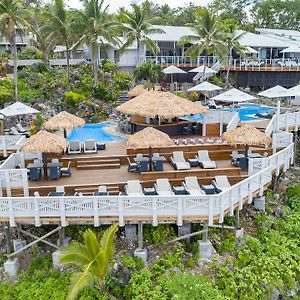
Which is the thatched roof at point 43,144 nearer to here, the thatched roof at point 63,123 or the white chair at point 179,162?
the thatched roof at point 63,123

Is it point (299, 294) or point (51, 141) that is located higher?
point (51, 141)

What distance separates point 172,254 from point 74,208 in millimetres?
3717

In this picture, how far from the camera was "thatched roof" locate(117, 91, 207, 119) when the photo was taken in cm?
1872

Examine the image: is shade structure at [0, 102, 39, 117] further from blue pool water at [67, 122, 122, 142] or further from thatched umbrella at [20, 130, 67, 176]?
thatched umbrella at [20, 130, 67, 176]

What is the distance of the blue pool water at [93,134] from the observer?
20.9 meters

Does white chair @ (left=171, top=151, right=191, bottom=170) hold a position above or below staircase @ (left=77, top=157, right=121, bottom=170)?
above

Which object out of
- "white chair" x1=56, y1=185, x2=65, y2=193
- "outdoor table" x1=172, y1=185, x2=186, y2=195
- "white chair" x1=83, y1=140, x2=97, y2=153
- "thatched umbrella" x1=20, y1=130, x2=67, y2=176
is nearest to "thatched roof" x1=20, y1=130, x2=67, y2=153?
"thatched umbrella" x1=20, y1=130, x2=67, y2=176

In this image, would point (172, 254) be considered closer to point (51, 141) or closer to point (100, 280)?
point (100, 280)

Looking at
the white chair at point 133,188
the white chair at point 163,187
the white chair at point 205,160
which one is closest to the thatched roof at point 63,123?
the white chair at point 133,188

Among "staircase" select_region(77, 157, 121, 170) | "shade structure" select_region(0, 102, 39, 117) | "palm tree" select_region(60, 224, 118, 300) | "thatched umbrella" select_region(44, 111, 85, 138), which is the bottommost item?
"palm tree" select_region(60, 224, 118, 300)

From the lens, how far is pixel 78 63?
3409 cm

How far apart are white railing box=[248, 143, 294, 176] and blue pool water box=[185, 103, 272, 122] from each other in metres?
6.89

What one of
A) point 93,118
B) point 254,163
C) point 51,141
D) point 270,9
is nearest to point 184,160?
point 254,163

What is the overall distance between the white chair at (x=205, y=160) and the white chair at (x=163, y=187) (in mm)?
2393
